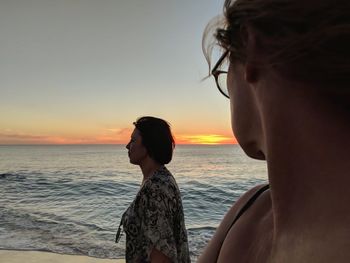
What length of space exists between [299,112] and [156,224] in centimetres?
275

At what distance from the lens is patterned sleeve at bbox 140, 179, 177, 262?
3.24 metres

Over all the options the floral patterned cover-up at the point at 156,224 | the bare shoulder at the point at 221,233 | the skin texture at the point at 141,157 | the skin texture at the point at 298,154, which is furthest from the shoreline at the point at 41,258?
the skin texture at the point at 298,154

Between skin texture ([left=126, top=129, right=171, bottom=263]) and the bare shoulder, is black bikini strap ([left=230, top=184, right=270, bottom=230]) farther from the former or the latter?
skin texture ([left=126, top=129, right=171, bottom=263])

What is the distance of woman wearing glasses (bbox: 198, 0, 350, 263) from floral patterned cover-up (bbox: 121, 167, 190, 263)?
2589 millimetres

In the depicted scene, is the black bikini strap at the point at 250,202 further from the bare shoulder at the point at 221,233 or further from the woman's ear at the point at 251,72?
the woman's ear at the point at 251,72

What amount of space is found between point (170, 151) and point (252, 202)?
289 centimetres

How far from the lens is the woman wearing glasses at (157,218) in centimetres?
325

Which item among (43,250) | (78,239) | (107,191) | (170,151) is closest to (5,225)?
(78,239)

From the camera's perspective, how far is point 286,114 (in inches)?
25.8

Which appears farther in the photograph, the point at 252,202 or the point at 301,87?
the point at 252,202

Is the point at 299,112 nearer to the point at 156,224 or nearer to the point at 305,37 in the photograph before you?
the point at 305,37

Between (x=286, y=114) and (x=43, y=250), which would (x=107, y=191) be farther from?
(x=286, y=114)

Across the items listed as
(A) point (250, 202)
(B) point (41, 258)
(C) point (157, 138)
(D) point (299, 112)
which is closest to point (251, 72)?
(D) point (299, 112)

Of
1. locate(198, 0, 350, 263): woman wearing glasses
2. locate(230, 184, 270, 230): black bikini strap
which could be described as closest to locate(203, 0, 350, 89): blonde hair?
locate(198, 0, 350, 263): woman wearing glasses
